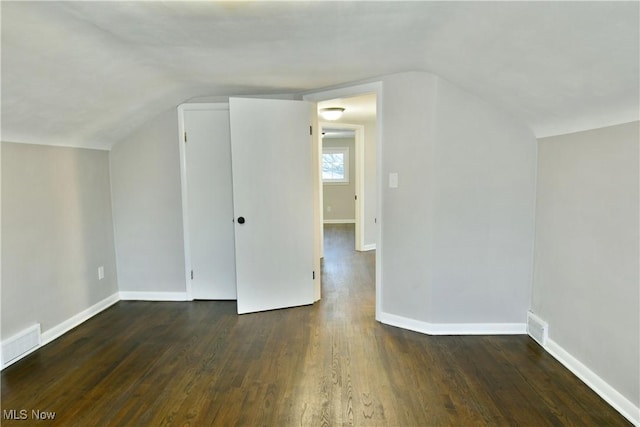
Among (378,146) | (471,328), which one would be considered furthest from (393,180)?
(471,328)

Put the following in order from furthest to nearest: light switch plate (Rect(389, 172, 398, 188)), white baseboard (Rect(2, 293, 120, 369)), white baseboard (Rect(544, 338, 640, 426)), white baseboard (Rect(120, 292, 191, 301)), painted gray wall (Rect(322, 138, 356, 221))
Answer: painted gray wall (Rect(322, 138, 356, 221)), white baseboard (Rect(120, 292, 191, 301)), light switch plate (Rect(389, 172, 398, 188)), white baseboard (Rect(2, 293, 120, 369)), white baseboard (Rect(544, 338, 640, 426))

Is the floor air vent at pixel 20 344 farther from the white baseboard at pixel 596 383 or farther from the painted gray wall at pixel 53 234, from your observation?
the white baseboard at pixel 596 383

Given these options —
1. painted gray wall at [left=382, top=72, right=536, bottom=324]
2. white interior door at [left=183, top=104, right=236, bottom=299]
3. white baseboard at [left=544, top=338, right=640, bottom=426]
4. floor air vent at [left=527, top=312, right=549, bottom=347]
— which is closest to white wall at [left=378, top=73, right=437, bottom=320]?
painted gray wall at [left=382, top=72, right=536, bottom=324]

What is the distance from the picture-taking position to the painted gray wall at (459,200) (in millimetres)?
2963

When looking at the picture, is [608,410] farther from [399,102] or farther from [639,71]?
[399,102]

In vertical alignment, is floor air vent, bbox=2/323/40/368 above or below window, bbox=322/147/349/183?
below

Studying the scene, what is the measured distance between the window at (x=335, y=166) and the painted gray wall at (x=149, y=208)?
5.81 m

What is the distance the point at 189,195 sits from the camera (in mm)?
3900

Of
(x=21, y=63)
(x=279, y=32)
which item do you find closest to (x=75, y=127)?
(x=21, y=63)

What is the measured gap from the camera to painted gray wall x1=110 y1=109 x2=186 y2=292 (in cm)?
386

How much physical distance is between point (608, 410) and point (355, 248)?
179 inches

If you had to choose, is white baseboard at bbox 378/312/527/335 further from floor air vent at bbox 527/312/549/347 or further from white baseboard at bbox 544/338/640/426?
white baseboard at bbox 544/338/640/426

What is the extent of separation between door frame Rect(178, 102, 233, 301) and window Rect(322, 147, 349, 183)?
226 inches

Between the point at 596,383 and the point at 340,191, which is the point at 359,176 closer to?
the point at 340,191
